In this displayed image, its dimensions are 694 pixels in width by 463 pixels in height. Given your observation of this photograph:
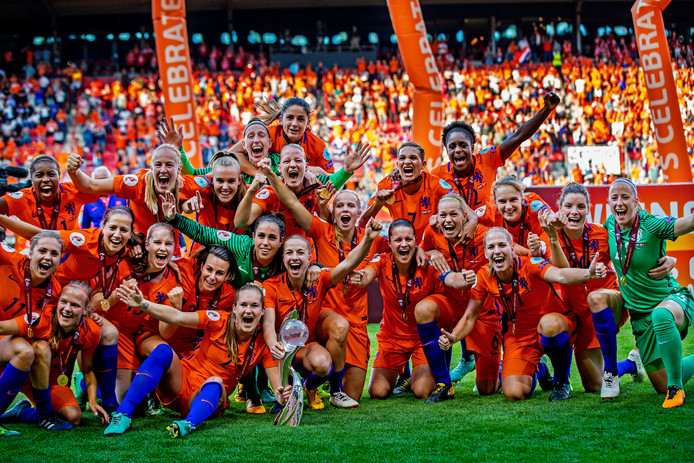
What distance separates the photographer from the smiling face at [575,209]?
4.52m

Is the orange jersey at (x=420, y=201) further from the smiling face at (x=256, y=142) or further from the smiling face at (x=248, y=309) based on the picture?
the smiling face at (x=248, y=309)

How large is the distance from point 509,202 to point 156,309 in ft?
7.88

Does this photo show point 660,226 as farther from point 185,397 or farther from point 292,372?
point 185,397

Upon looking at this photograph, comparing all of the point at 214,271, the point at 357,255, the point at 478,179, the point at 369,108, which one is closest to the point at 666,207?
the point at 478,179

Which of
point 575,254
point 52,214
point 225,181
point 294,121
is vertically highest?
point 294,121

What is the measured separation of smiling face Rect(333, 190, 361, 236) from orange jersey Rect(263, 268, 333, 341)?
429 mm

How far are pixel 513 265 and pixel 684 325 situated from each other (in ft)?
3.42

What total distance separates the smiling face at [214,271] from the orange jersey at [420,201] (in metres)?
1.44

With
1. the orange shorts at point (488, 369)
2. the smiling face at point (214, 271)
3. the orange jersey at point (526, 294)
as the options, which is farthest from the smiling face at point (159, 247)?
the orange shorts at point (488, 369)

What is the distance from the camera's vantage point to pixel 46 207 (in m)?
5.19

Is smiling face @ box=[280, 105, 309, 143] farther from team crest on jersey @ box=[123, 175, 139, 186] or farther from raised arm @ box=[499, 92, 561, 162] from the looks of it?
raised arm @ box=[499, 92, 561, 162]

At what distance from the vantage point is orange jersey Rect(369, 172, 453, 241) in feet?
17.3

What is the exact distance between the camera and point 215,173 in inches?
193

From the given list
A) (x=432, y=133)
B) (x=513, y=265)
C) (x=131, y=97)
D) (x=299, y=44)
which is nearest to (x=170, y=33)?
(x=432, y=133)
